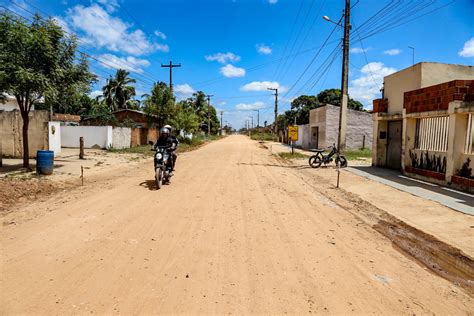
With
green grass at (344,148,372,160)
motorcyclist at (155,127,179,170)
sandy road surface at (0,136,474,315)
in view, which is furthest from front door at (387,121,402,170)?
motorcyclist at (155,127,179,170)

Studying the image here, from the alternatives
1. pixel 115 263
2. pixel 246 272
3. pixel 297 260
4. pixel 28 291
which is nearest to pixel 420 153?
pixel 297 260

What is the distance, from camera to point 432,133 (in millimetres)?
11711

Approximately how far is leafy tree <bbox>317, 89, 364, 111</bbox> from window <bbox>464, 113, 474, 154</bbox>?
1709 inches

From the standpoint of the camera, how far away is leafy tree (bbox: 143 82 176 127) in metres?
31.0

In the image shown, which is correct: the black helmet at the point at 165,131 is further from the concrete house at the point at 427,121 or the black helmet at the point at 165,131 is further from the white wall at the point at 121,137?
the white wall at the point at 121,137

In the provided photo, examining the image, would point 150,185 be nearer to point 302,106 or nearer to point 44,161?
point 44,161

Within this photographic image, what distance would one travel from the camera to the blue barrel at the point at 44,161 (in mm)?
10773

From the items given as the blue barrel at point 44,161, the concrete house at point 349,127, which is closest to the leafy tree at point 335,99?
the concrete house at point 349,127

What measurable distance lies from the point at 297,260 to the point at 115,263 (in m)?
2.37

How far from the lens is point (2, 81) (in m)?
10.4

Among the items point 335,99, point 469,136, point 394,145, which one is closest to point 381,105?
point 394,145

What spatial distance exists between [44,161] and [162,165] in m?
5.25

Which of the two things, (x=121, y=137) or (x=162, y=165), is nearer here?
(x=162, y=165)

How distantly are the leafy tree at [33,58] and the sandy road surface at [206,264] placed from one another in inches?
247
